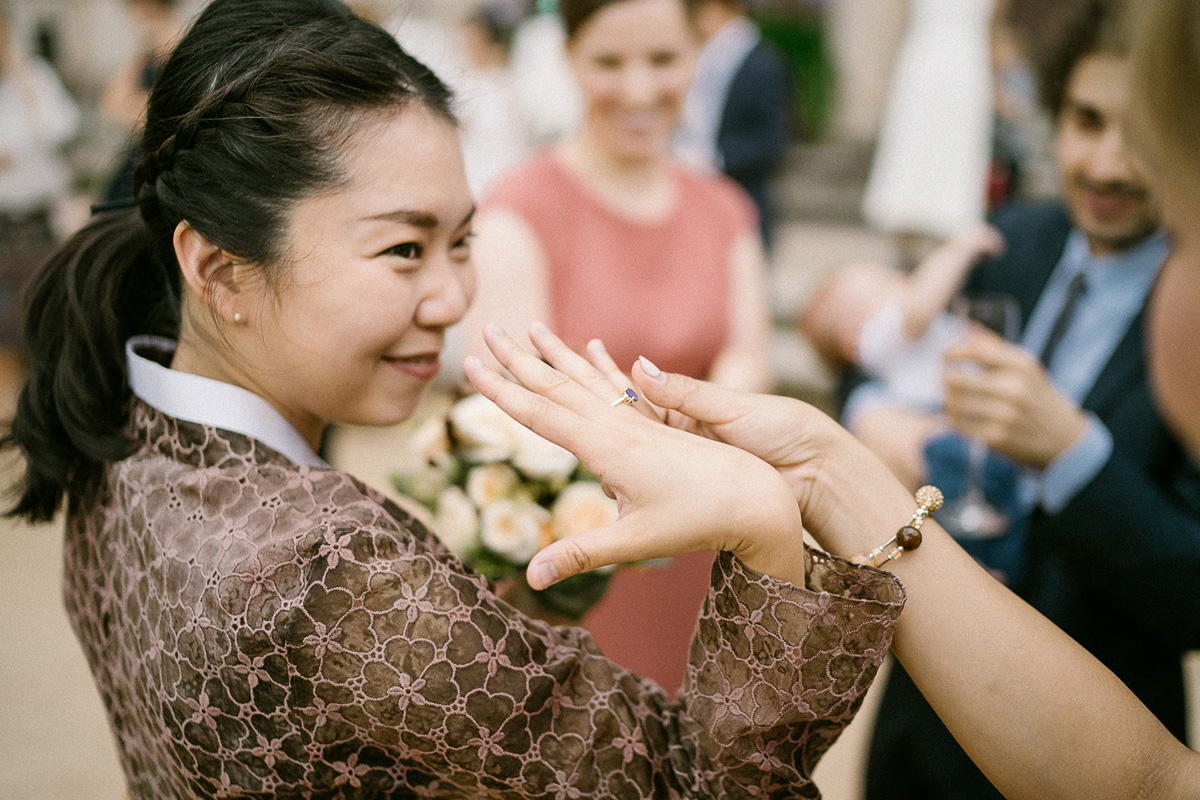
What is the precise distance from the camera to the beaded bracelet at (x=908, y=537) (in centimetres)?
98

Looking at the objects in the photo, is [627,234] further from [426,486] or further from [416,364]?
A: [416,364]

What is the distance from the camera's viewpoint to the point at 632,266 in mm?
2441

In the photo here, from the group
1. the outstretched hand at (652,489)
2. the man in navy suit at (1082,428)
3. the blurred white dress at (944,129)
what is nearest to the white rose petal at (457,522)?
the outstretched hand at (652,489)

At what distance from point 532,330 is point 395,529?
0.26m

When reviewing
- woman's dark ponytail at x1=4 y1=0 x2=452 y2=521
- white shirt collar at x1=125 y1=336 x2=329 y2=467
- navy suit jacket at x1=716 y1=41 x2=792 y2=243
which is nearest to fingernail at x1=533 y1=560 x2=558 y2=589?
white shirt collar at x1=125 y1=336 x2=329 y2=467

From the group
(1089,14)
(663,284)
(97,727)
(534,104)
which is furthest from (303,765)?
(534,104)

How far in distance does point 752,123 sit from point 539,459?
14.0 ft

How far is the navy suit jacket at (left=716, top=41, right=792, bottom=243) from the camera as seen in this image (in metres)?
5.16

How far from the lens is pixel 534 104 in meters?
6.97

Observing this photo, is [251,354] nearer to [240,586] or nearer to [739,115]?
[240,586]

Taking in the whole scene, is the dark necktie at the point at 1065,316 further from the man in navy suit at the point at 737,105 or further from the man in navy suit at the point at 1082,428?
the man in navy suit at the point at 737,105

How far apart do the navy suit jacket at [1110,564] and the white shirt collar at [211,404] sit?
4.09 ft

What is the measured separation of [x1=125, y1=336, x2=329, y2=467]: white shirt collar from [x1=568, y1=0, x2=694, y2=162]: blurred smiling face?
155 centimetres

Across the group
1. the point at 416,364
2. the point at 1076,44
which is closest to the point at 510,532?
the point at 416,364
